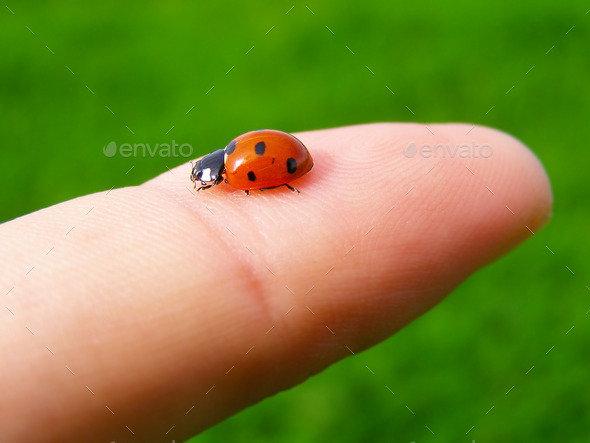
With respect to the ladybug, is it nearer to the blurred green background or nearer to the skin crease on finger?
the skin crease on finger

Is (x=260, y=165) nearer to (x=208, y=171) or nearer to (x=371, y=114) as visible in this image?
(x=208, y=171)

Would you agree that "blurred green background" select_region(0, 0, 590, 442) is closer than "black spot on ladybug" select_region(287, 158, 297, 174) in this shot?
No

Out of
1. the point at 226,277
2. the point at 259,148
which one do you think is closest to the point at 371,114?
the point at 259,148

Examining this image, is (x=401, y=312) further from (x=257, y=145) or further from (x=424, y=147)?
(x=257, y=145)

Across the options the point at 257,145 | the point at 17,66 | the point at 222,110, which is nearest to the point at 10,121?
the point at 17,66

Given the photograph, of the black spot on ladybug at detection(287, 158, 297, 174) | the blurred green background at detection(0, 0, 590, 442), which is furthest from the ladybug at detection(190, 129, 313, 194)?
the blurred green background at detection(0, 0, 590, 442)

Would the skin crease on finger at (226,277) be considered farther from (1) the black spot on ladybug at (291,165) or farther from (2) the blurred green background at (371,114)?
(2) the blurred green background at (371,114)
